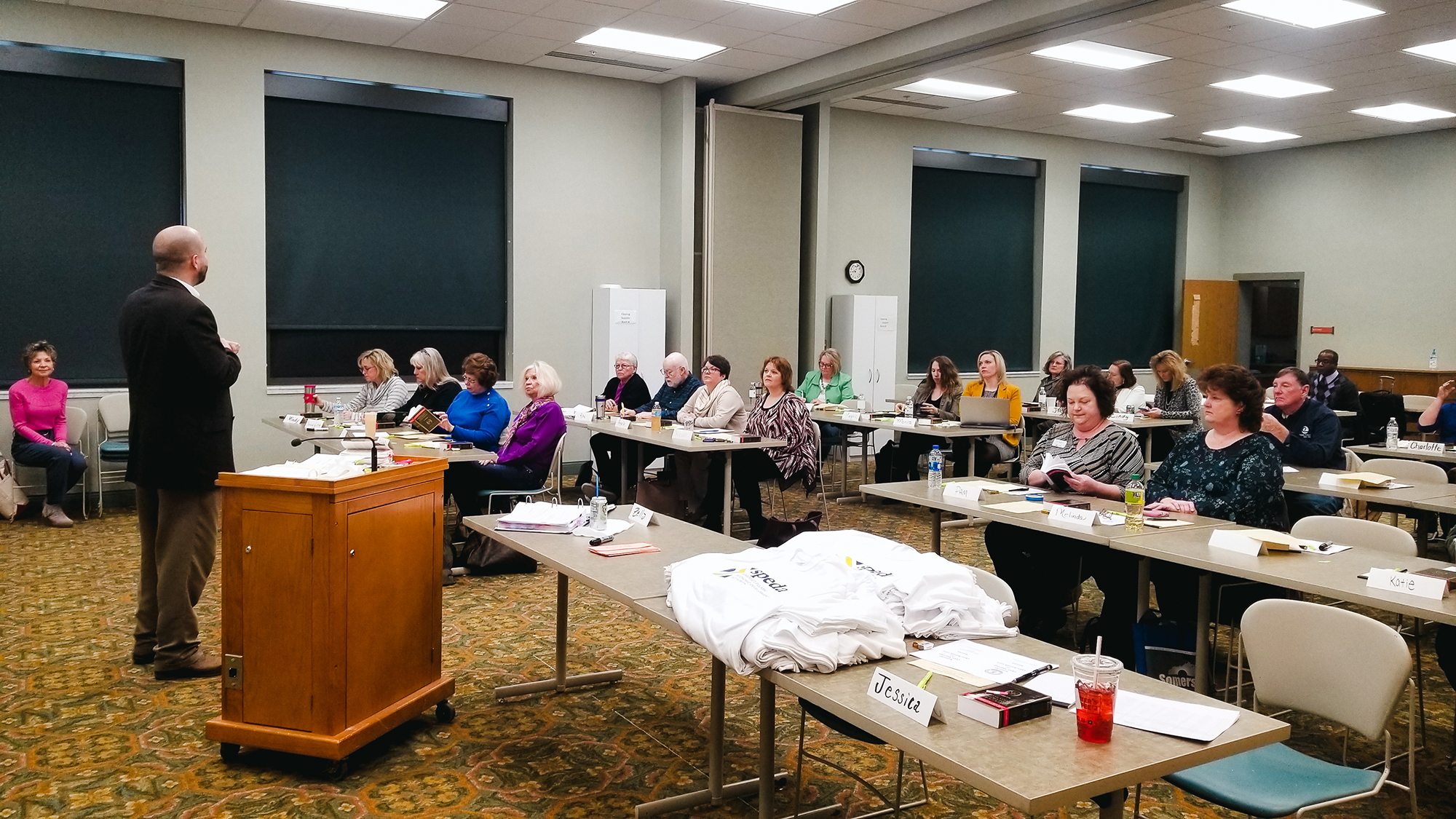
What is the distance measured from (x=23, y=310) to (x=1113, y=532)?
8.09m

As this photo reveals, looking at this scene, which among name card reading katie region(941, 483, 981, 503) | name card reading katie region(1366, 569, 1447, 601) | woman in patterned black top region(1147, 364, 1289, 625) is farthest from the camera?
name card reading katie region(941, 483, 981, 503)

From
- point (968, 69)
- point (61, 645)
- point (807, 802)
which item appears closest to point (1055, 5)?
point (968, 69)

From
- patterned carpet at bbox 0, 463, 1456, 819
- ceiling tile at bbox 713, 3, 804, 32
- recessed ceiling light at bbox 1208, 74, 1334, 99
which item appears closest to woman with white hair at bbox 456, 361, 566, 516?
patterned carpet at bbox 0, 463, 1456, 819

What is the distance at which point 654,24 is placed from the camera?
8414 millimetres

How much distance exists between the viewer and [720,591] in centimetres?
254

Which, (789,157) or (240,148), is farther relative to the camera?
(789,157)

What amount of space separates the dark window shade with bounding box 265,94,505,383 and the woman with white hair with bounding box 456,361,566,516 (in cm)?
345

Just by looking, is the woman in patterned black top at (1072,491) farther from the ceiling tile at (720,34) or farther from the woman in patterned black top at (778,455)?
the ceiling tile at (720,34)

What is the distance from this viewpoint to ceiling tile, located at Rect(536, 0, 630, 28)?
312 inches

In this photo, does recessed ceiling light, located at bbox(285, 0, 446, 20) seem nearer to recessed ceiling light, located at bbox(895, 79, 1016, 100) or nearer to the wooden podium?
recessed ceiling light, located at bbox(895, 79, 1016, 100)

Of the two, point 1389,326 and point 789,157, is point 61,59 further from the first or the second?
point 1389,326

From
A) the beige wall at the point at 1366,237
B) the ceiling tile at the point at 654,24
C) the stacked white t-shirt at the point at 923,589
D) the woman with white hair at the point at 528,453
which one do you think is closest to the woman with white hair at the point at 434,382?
the woman with white hair at the point at 528,453

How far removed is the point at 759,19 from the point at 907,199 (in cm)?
467

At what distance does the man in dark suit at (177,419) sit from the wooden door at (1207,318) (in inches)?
525
